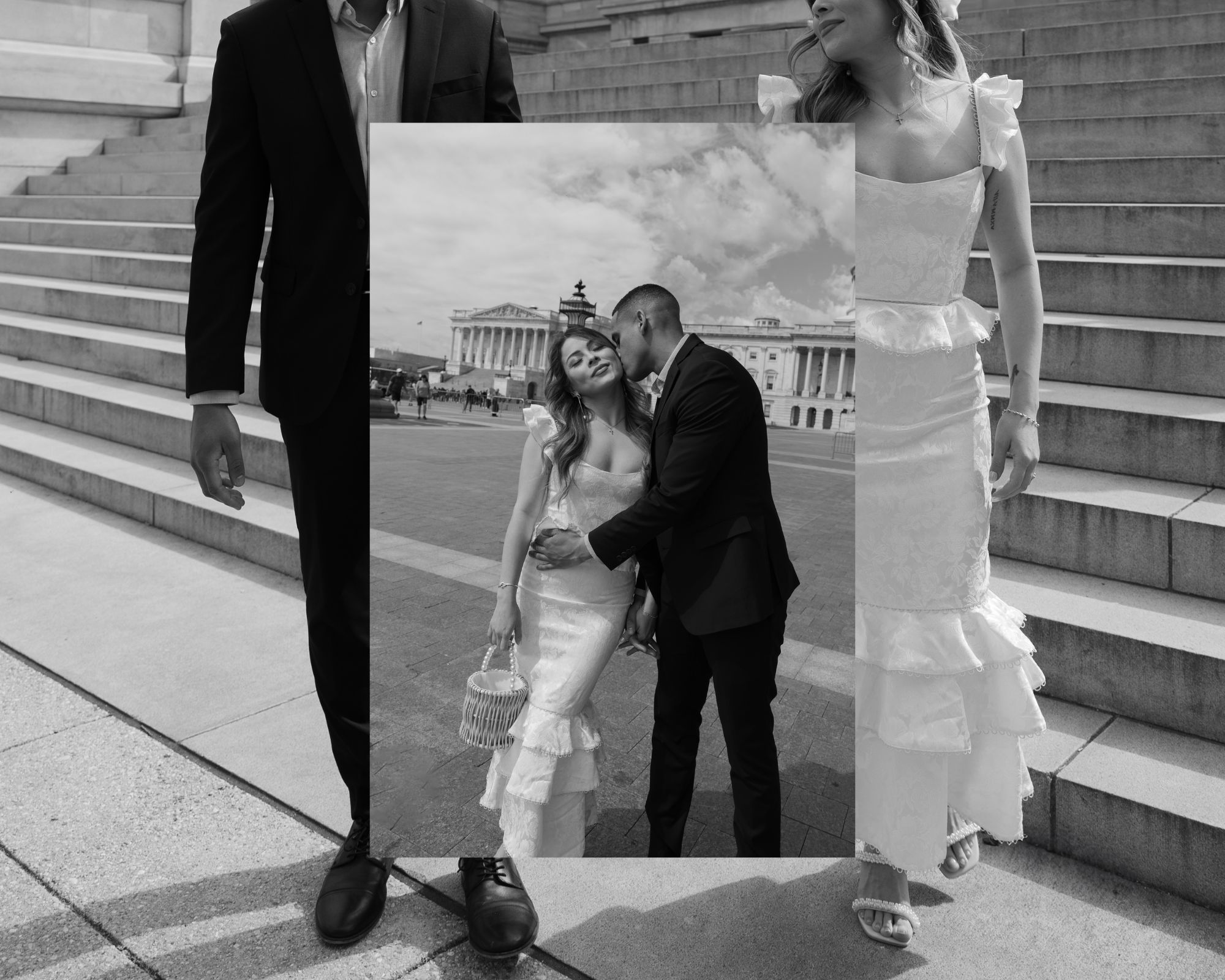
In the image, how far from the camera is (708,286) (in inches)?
68.4

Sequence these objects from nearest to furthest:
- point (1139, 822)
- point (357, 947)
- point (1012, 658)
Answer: point (1012, 658) → point (357, 947) → point (1139, 822)

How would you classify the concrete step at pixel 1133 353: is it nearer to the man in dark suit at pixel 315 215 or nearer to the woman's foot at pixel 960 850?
the woman's foot at pixel 960 850

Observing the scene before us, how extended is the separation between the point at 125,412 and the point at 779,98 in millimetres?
5465

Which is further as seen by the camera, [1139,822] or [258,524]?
[258,524]

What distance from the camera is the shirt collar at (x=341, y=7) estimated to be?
6.66 feet

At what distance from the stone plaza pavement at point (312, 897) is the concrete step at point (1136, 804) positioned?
0.06m

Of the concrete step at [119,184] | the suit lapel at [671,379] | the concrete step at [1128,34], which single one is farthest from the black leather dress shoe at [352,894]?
the concrete step at [119,184]

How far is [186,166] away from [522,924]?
9.79 metres

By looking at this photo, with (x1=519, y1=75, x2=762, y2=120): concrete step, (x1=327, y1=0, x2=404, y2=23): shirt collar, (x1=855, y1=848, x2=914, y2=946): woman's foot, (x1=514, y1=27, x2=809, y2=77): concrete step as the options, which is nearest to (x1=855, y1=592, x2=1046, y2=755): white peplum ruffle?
(x1=855, y1=848, x2=914, y2=946): woman's foot

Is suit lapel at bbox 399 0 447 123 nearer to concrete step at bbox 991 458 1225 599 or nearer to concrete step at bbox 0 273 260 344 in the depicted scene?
concrete step at bbox 991 458 1225 599

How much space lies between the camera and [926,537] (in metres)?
2.03

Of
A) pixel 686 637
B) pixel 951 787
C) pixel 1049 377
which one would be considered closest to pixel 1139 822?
pixel 951 787

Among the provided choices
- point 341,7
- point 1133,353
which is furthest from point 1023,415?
point 1133,353

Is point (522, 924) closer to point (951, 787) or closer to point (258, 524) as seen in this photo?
point (951, 787)
